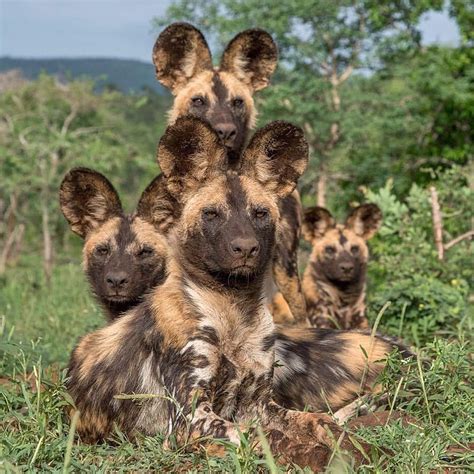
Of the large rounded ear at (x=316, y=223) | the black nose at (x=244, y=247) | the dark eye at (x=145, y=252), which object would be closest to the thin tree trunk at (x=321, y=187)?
the large rounded ear at (x=316, y=223)

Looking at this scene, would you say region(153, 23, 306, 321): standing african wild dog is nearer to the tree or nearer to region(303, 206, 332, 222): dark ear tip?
region(303, 206, 332, 222): dark ear tip

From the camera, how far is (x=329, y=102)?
2341 centimetres

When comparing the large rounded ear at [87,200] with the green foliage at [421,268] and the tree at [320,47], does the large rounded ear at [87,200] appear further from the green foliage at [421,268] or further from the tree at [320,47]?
the tree at [320,47]

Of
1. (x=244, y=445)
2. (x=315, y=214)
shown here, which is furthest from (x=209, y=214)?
(x=315, y=214)

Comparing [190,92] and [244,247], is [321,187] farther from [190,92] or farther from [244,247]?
[244,247]

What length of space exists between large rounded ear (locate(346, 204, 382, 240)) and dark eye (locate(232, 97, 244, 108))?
9.33 feet

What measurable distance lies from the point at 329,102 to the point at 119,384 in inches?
798

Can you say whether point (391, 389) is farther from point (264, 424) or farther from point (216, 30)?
point (216, 30)

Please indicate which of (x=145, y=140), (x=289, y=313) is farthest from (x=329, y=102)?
(x=145, y=140)

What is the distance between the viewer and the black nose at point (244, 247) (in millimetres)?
3449

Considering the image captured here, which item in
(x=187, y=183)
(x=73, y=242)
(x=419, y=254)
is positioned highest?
(x=187, y=183)

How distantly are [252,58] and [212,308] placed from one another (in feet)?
9.09

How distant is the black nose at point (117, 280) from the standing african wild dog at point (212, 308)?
0.87 m

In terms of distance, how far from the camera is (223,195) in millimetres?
3672
